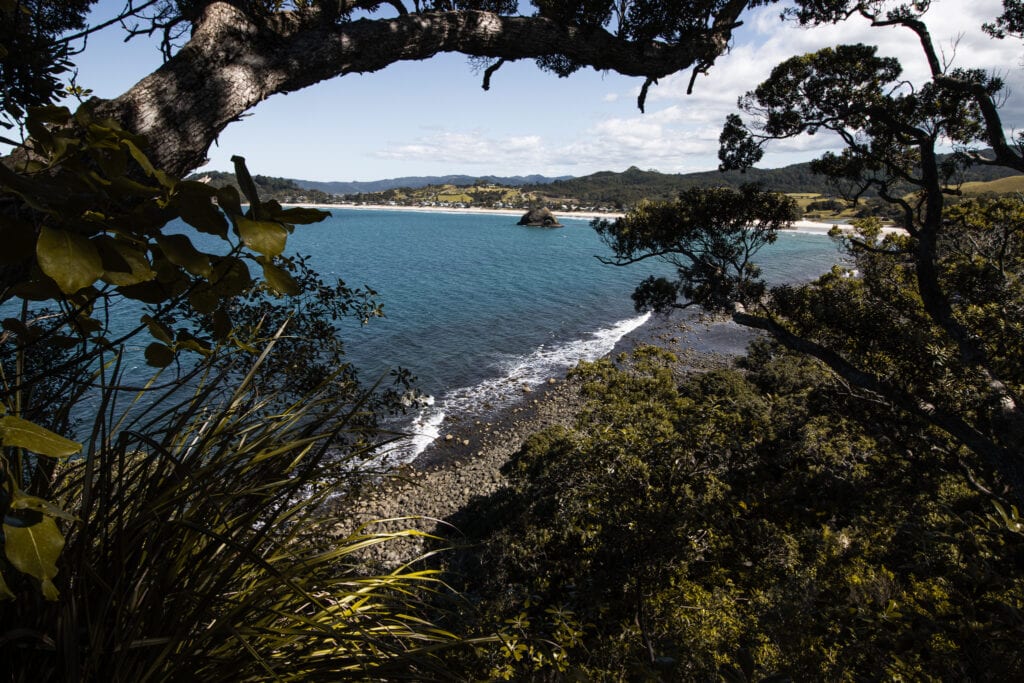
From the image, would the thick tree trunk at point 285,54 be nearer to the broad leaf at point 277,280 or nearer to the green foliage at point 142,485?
→ the green foliage at point 142,485

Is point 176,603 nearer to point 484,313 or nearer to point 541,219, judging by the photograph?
point 484,313

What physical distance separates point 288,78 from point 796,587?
656cm

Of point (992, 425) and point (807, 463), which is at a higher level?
point (992, 425)

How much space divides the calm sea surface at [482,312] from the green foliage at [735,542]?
9.51 feet

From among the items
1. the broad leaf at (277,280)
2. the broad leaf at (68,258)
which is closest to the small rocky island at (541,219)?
the broad leaf at (277,280)

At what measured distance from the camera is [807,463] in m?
10.4

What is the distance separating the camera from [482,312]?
125 feet

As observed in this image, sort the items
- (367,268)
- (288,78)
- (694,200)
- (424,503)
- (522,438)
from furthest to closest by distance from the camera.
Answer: (367,268) < (522,438) < (424,503) < (694,200) < (288,78)

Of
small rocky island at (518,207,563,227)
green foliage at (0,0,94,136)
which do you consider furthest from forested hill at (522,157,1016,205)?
green foliage at (0,0,94,136)

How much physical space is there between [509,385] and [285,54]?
21752mm

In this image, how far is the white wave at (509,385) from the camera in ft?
65.9

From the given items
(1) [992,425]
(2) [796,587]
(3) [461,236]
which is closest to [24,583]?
(2) [796,587]

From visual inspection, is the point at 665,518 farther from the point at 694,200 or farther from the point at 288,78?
the point at 694,200

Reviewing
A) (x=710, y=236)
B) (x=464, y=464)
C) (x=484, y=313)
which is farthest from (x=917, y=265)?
(x=484, y=313)
